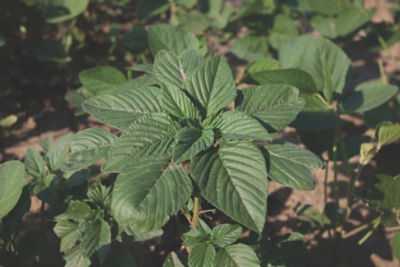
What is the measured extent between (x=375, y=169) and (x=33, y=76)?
222cm

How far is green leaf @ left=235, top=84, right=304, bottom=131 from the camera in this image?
3.24 ft

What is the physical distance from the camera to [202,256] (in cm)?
101

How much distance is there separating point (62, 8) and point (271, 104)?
1.72 metres

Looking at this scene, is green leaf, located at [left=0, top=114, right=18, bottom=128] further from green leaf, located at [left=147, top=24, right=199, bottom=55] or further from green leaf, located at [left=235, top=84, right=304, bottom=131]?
green leaf, located at [left=235, top=84, right=304, bottom=131]

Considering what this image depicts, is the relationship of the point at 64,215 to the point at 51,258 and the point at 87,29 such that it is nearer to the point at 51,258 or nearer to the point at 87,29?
the point at 51,258

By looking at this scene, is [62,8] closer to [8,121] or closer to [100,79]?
[8,121]

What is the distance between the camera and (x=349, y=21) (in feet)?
6.63

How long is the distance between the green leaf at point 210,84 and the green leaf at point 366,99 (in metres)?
0.59

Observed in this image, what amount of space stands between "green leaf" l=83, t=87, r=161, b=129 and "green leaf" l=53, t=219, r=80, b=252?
1.54ft

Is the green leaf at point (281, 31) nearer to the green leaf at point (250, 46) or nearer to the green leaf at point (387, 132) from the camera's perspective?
the green leaf at point (250, 46)

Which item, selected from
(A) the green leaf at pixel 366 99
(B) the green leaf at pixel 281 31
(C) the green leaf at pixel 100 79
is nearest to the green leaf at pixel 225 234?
(A) the green leaf at pixel 366 99

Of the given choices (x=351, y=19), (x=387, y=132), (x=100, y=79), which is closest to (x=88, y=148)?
(x=100, y=79)

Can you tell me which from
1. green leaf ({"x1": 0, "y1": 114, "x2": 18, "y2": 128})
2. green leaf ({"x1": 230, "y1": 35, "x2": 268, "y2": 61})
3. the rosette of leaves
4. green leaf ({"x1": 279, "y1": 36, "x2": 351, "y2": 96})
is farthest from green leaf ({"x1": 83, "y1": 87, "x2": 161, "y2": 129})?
green leaf ({"x1": 0, "y1": 114, "x2": 18, "y2": 128})

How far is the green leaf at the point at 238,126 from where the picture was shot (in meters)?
0.88
